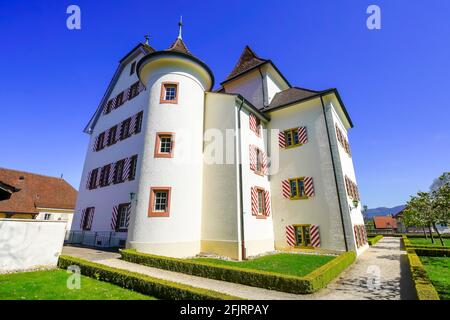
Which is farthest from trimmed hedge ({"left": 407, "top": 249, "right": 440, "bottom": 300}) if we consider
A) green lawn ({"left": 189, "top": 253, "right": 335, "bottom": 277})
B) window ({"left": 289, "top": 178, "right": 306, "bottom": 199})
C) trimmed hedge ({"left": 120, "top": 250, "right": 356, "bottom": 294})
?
window ({"left": 289, "top": 178, "right": 306, "bottom": 199})

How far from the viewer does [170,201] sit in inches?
487

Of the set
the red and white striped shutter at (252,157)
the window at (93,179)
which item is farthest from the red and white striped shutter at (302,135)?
the window at (93,179)

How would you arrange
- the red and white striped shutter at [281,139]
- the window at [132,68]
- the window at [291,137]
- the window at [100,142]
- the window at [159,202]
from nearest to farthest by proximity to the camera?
the window at [159,202] < the window at [291,137] < the red and white striped shutter at [281,139] < the window at [132,68] < the window at [100,142]

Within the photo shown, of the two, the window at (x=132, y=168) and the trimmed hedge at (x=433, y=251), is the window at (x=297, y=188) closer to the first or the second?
the trimmed hedge at (x=433, y=251)

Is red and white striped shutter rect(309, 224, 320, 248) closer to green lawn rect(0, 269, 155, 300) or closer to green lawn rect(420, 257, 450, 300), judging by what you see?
green lawn rect(420, 257, 450, 300)

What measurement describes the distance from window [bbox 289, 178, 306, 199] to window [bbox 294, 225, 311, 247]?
201 cm

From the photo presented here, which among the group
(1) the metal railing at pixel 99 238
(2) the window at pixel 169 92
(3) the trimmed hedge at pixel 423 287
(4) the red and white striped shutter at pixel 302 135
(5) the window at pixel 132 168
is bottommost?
(3) the trimmed hedge at pixel 423 287

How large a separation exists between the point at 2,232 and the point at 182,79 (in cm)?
1192

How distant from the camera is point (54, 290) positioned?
21.8 feet

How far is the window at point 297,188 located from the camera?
15.2 metres

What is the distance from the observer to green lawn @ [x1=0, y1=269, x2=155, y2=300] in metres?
6.11

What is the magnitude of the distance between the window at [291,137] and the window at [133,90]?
1268 cm
